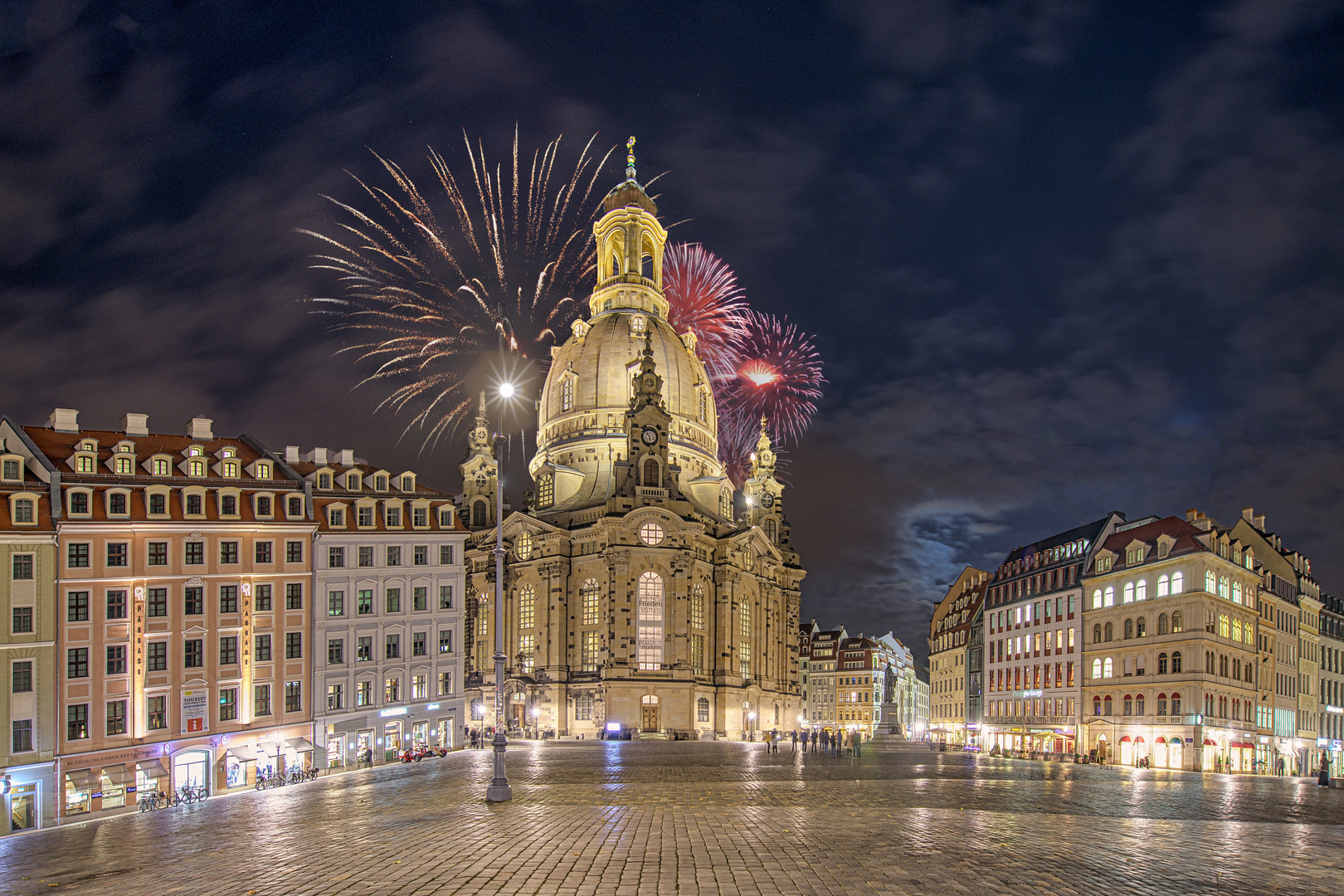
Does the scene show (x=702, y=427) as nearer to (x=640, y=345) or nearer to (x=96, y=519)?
(x=640, y=345)

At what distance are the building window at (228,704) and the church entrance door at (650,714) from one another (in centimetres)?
4844

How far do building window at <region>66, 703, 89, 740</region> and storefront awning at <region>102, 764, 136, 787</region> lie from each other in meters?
1.93

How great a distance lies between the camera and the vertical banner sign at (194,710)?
176 feet

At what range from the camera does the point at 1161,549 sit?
7669cm

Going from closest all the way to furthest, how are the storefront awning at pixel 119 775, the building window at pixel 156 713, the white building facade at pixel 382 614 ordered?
the storefront awning at pixel 119 775 → the building window at pixel 156 713 → the white building facade at pixel 382 614

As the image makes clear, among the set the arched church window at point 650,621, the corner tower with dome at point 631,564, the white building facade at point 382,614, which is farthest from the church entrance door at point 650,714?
the white building facade at point 382,614

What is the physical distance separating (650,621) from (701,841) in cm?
7905

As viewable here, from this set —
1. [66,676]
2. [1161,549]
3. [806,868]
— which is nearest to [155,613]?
[66,676]

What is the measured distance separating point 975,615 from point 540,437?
2162 inches

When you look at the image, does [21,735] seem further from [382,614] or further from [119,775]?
[382,614]

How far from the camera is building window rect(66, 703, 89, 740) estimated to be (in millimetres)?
49750

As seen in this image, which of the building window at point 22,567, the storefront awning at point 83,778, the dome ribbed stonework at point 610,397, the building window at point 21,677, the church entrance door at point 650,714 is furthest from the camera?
the dome ribbed stonework at point 610,397

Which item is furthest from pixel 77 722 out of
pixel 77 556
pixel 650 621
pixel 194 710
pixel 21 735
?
pixel 650 621

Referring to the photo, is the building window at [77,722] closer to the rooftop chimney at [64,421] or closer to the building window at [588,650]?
the rooftop chimney at [64,421]
